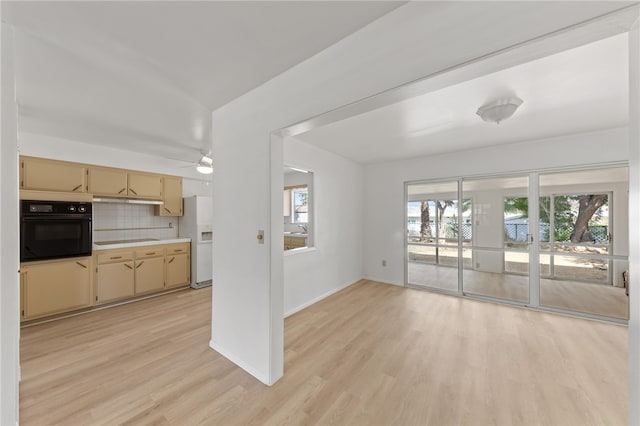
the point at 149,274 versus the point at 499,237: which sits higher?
the point at 499,237

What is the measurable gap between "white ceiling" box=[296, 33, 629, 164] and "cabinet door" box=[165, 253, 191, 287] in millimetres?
3066

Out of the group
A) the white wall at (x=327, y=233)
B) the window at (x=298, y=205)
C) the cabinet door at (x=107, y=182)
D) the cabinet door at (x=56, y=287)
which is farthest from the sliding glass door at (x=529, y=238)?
the cabinet door at (x=56, y=287)

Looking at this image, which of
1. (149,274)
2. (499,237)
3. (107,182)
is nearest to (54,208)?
(107,182)

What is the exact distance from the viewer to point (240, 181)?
2207 millimetres

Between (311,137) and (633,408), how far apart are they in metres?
3.32

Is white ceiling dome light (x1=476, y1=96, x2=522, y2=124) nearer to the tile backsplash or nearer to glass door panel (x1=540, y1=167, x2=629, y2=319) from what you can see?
glass door panel (x1=540, y1=167, x2=629, y2=319)

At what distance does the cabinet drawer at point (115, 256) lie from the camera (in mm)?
3412

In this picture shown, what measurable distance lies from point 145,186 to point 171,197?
460mm

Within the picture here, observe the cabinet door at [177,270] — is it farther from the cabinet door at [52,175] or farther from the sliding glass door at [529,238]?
the sliding glass door at [529,238]

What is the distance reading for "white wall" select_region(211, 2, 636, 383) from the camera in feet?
3.33

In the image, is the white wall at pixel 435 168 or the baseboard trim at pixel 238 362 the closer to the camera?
the baseboard trim at pixel 238 362

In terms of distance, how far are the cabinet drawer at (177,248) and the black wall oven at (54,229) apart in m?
1.02

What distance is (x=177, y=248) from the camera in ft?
14.0

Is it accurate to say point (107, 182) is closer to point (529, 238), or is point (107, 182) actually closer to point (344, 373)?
point (344, 373)
